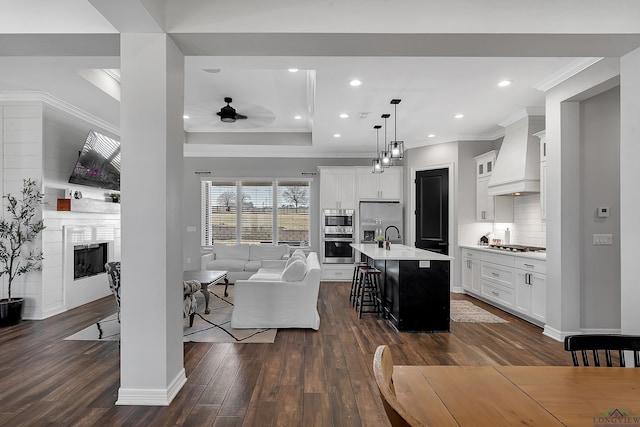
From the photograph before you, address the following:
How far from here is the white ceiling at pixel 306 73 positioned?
7.72 feet

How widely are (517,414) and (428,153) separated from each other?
19.8ft

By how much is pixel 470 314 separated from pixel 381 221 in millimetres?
2881

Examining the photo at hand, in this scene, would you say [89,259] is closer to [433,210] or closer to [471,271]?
[433,210]

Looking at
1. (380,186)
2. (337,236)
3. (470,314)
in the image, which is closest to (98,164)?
(337,236)

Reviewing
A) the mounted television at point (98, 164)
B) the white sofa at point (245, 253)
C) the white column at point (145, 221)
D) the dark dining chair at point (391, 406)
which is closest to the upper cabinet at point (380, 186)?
the white sofa at point (245, 253)

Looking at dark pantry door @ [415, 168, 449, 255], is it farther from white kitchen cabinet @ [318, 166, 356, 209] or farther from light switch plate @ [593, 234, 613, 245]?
light switch plate @ [593, 234, 613, 245]

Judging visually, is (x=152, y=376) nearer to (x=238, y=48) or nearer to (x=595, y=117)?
(x=238, y=48)

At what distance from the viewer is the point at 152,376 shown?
2309 mm

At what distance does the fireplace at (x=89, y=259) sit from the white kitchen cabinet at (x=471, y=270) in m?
6.13

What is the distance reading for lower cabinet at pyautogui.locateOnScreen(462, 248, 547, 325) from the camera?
4.02 metres

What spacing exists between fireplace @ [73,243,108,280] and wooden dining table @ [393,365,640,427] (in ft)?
17.6

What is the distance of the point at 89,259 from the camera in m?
5.25

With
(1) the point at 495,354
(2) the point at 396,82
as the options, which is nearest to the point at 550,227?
(1) the point at 495,354

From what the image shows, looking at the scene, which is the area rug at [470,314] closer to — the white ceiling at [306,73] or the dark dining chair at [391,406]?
the white ceiling at [306,73]
